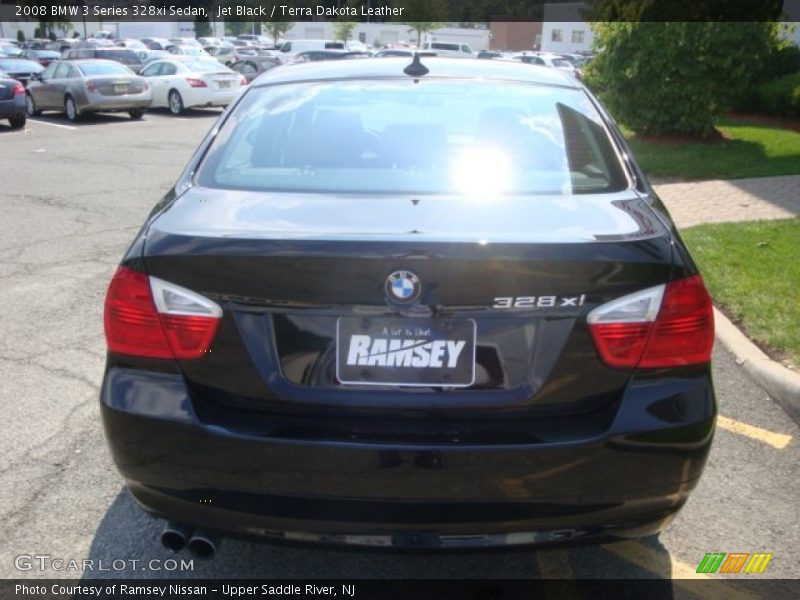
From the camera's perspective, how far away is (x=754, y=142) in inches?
546

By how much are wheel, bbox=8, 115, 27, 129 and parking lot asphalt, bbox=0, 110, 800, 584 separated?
44.4 feet

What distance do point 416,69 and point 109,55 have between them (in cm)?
3142

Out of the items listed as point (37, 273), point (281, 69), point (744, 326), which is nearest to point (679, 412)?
point (281, 69)

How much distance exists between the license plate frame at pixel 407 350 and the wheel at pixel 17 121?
18.9m

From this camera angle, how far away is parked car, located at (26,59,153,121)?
2011 centimetres

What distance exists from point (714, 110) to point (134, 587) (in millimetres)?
12942

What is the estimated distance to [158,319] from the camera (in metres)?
2.36

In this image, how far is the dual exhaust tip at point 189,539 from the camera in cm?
248

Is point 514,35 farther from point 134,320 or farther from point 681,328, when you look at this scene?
point 134,320

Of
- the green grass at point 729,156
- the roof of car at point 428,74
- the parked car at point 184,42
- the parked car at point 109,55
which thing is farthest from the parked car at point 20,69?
the roof of car at point 428,74

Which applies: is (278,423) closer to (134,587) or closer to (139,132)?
(134,587)

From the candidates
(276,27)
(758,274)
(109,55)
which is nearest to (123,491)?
(758,274)

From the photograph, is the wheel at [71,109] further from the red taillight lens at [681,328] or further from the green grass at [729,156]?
the red taillight lens at [681,328]

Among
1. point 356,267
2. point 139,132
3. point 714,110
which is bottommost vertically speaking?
point 139,132
